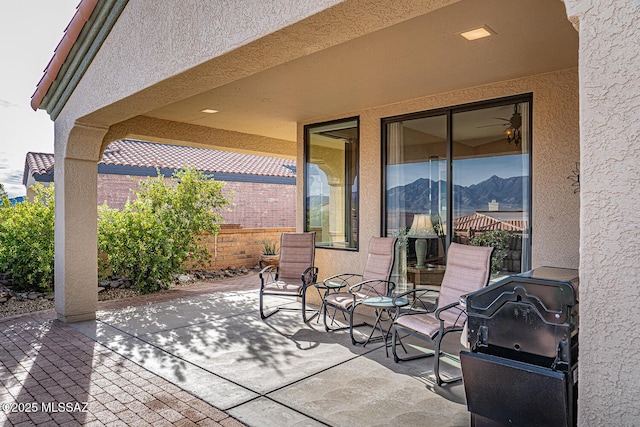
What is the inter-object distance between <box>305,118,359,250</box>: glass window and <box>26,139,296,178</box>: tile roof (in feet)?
17.8

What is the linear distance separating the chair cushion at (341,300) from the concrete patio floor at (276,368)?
0.40 metres

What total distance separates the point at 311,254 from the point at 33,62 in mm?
8429

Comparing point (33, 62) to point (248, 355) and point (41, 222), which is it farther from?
point (248, 355)

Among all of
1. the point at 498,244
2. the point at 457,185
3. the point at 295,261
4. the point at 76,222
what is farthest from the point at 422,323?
the point at 76,222

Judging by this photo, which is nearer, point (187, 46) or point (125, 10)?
point (187, 46)

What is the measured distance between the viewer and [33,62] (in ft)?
32.9

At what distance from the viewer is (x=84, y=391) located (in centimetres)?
369

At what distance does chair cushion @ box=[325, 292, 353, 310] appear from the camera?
5.19m

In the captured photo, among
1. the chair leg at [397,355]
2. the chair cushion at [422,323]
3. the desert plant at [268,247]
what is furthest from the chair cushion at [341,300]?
the desert plant at [268,247]

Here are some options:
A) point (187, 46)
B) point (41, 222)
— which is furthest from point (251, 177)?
point (187, 46)

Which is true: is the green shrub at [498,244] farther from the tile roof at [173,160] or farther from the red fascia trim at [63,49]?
the tile roof at [173,160]

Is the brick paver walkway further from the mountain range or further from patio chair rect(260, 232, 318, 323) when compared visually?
the mountain range

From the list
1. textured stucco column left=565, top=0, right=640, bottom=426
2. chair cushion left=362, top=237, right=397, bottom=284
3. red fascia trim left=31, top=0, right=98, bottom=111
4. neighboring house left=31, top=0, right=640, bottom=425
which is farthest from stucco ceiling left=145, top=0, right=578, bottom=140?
chair cushion left=362, top=237, right=397, bottom=284

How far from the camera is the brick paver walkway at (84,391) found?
10.5 ft
